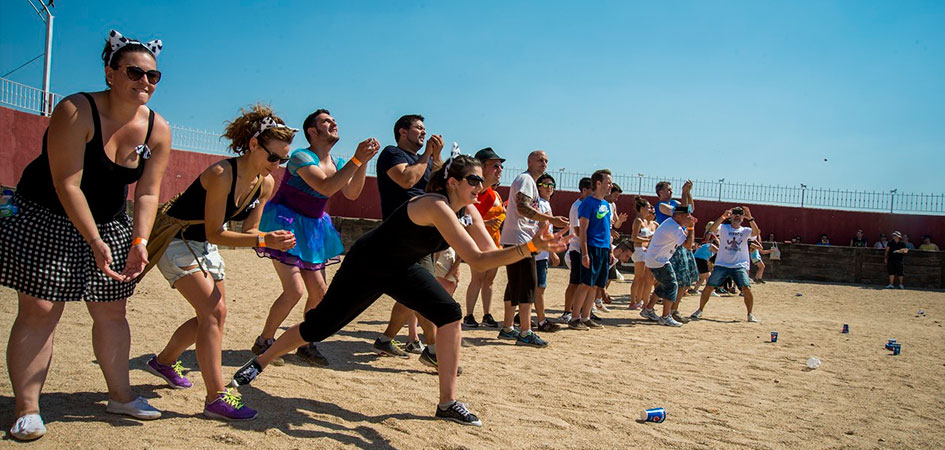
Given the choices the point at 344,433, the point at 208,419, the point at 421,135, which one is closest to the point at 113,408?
the point at 208,419

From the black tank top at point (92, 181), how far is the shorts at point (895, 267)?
20.4 meters

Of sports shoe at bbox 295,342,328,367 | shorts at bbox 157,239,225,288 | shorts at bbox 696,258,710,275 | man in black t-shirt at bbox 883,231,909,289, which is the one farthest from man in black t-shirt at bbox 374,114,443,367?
man in black t-shirt at bbox 883,231,909,289

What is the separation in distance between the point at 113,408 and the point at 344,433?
122 centimetres

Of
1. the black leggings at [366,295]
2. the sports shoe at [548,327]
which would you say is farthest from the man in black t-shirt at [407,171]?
the sports shoe at [548,327]

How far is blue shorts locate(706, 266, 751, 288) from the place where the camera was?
9.78 meters

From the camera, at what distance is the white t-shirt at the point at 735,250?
984cm

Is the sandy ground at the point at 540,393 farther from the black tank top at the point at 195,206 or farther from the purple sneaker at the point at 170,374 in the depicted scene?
the black tank top at the point at 195,206

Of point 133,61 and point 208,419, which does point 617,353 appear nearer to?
point 208,419

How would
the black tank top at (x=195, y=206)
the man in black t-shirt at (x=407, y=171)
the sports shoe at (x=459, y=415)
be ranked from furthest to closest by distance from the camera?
the man in black t-shirt at (x=407, y=171) < the sports shoe at (x=459, y=415) < the black tank top at (x=195, y=206)

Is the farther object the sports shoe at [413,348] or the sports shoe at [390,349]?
the sports shoe at [413,348]

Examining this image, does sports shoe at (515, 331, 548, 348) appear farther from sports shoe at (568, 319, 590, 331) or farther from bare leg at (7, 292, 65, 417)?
bare leg at (7, 292, 65, 417)

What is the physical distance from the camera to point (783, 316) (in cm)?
1067

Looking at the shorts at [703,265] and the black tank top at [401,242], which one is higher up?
the black tank top at [401,242]

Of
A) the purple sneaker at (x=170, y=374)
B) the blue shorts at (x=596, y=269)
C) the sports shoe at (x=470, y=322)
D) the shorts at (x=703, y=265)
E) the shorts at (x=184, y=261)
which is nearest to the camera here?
the shorts at (x=184, y=261)
